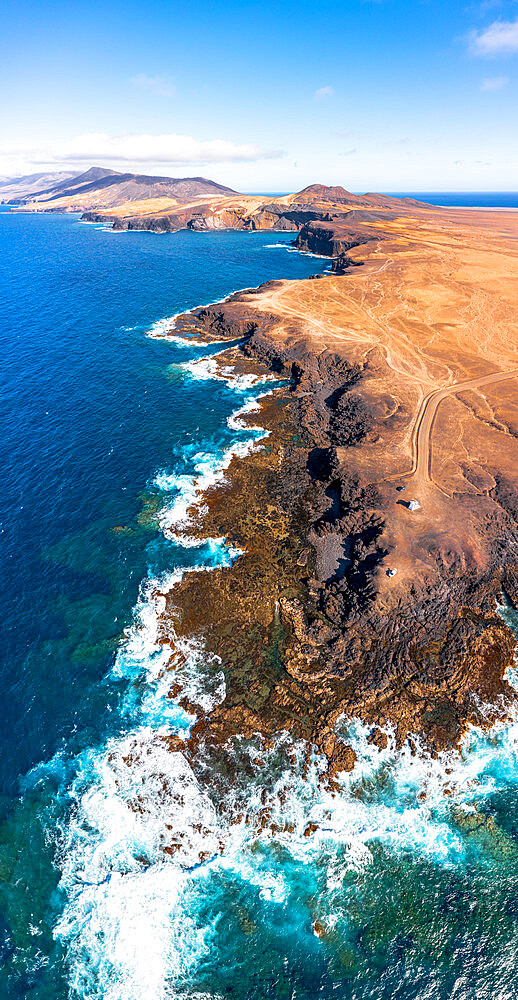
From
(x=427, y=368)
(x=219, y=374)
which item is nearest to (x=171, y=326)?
(x=219, y=374)

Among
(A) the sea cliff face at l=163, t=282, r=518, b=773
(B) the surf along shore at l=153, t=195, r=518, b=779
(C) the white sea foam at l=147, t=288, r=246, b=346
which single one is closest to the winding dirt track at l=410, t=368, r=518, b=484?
(B) the surf along shore at l=153, t=195, r=518, b=779

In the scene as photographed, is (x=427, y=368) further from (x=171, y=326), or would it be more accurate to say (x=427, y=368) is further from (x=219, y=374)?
(x=171, y=326)

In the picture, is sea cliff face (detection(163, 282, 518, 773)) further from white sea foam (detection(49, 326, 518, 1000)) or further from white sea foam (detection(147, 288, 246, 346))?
white sea foam (detection(147, 288, 246, 346))

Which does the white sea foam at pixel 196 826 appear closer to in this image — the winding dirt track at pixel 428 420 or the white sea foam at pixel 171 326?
the winding dirt track at pixel 428 420

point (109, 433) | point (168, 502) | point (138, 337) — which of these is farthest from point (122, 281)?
point (168, 502)

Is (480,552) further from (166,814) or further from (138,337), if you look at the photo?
(138,337)
